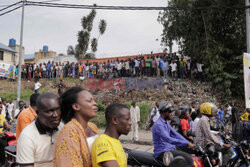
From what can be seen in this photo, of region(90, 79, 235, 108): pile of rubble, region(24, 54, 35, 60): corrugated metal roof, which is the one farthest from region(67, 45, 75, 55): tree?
region(90, 79, 235, 108): pile of rubble

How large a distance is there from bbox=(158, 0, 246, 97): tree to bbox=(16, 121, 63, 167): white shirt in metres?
14.6

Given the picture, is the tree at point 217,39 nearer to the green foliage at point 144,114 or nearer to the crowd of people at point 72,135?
the green foliage at point 144,114

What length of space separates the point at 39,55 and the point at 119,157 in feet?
171

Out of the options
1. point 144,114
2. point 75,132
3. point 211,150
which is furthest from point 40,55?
point 75,132

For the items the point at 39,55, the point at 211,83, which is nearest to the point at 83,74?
the point at 211,83

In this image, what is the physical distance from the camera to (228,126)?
1233 centimetres

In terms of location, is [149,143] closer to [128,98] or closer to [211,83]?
[128,98]

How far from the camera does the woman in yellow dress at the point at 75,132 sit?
60.0 inches

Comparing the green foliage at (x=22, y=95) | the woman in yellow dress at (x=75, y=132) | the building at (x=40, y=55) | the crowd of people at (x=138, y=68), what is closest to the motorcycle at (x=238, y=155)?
the woman in yellow dress at (x=75, y=132)

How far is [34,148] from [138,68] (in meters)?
16.4

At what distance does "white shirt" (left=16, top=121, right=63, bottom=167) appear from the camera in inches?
68.1

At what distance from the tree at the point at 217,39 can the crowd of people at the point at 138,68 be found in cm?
101

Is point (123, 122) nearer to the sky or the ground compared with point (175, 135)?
nearer to the sky

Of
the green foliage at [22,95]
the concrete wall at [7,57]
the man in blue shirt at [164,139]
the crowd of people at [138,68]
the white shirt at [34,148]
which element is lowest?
the green foliage at [22,95]
